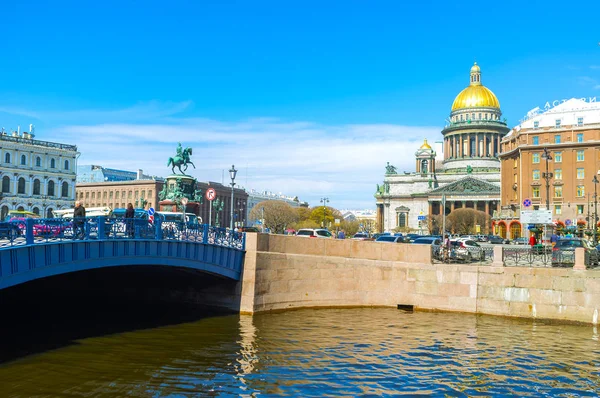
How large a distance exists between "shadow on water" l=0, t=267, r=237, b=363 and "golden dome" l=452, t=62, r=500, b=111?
13672 cm

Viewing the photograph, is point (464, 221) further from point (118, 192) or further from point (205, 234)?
point (205, 234)

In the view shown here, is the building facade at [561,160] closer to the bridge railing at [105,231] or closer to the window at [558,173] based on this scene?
the window at [558,173]

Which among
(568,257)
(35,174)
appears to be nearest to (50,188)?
(35,174)

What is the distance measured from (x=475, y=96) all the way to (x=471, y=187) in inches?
1175

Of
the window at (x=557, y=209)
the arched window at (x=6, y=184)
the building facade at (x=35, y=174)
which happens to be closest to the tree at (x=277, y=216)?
the building facade at (x=35, y=174)

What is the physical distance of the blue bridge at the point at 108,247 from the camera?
1645 cm

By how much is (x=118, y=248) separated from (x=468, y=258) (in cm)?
1788

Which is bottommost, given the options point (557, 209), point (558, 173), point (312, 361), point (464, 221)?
point (312, 361)

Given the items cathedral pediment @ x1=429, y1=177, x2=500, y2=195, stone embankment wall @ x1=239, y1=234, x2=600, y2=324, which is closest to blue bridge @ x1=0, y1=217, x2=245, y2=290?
stone embankment wall @ x1=239, y1=234, x2=600, y2=324

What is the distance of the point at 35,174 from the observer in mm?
91188

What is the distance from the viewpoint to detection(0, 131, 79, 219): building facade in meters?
86.8

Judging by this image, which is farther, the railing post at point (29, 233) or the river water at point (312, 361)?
the railing post at point (29, 233)

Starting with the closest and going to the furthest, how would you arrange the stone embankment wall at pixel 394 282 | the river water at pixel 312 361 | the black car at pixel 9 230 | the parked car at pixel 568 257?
1. the river water at pixel 312 361
2. the black car at pixel 9 230
3. the stone embankment wall at pixel 394 282
4. the parked car at pixel 568 257

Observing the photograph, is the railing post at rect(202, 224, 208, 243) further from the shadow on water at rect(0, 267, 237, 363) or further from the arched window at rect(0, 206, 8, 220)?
the arched window at rect(0, 206, 8, 220)
